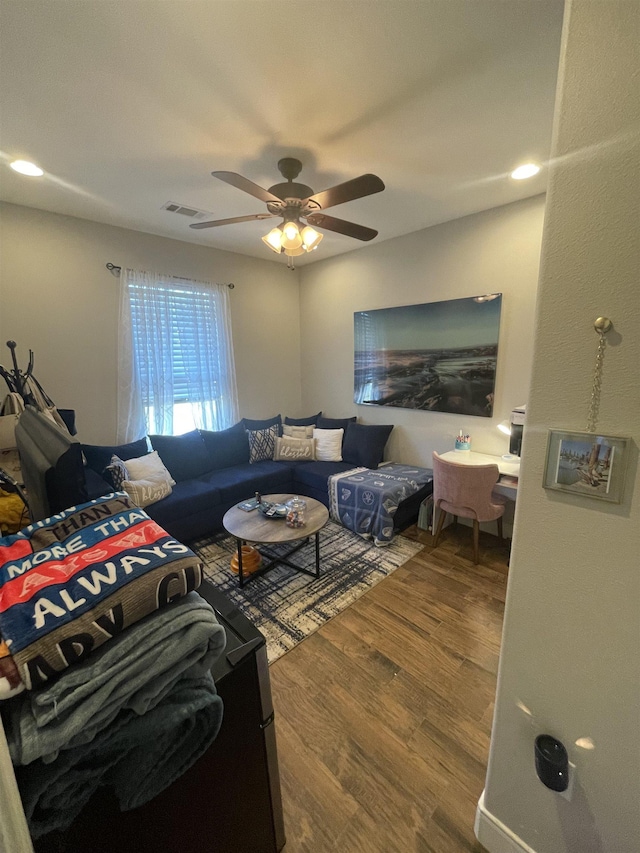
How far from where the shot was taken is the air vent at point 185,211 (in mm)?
2650

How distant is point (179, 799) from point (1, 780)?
47 centimetres

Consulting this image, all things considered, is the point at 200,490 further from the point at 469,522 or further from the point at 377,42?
→ the point at 377,42

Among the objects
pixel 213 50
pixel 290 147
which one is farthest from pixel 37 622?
pixel 290 147

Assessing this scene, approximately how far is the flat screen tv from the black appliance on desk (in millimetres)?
431

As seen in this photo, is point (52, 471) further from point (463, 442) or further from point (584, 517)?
point (463, 442)

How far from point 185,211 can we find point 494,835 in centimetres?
385

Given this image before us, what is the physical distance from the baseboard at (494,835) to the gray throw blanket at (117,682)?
1.27m

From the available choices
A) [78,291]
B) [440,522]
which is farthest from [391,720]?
[78,291]

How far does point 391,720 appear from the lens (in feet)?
5.10

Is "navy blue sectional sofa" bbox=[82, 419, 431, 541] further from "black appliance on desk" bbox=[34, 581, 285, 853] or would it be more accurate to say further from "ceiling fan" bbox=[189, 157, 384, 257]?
"black appliance on desk" bbox=[34, 581, 285, 853]

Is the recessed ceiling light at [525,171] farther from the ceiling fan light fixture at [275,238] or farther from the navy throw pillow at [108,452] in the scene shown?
the navy throw pillow at [108,452]

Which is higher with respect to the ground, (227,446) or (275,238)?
(275,238)

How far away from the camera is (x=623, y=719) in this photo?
86 cm

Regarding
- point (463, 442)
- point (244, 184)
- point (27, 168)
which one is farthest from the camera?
point (463, 442)
